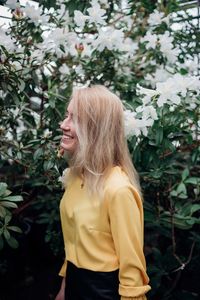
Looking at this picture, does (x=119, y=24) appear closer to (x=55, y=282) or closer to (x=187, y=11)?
(x=187, y=11)

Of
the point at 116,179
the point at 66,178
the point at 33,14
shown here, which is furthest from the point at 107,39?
the point at 116,179

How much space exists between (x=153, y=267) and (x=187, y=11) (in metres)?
1.78

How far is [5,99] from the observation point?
190 cm

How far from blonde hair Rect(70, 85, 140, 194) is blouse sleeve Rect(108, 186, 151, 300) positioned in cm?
10

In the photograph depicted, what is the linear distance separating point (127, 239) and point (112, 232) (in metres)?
0.06

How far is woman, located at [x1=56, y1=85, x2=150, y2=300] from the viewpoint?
1134 millimetres

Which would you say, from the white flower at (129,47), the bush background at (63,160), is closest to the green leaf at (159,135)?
the bush background at (63,160)

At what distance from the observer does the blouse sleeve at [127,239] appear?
44.3 inches

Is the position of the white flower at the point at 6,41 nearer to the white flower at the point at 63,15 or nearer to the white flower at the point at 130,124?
the white flower at the point at 63,15

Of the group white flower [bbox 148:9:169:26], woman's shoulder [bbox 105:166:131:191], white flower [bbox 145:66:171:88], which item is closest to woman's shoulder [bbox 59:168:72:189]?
woman's shoulder [bbox 105:166:131:191]

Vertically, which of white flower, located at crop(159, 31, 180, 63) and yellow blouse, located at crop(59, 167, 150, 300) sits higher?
white flower, located at crop(159, 31, 180, 63)

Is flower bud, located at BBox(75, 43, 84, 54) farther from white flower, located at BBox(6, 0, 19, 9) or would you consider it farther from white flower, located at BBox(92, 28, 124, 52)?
white flower, located at BBox(6, 0, 19, 9)

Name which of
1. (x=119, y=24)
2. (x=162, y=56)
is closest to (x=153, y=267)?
(x=162, y=56)

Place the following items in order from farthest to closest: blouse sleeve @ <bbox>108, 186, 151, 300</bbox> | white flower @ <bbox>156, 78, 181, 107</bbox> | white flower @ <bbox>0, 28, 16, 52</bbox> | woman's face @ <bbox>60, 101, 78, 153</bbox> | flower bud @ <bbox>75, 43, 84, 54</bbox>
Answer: flower bud @ <bbox>75, 43, 84, 54</bbox> < white flower @ <bbox>0, 28, 16, 52</bbox> < white flower @ <bbox>156, 78, 181, 107</bbox> < woman's face @ <bbox>60, 101, 78, 153</bbox> < blouse sleeve @ <bbox>108, 186, 151, 300</bbox>
